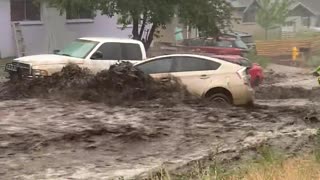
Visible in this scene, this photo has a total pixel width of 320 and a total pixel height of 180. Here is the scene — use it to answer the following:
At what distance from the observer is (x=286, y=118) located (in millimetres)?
13281

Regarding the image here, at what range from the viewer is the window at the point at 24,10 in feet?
93.3

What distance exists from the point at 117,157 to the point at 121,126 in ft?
6.97

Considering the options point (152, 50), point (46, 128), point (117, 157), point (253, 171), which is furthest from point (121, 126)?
point (152, 50)

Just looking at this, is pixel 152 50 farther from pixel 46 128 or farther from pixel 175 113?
pixel 46 128

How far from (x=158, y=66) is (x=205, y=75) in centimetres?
109

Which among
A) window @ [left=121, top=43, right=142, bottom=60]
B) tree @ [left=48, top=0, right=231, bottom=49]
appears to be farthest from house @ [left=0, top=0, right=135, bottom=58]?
window @ [left=121, top=43, right=142, bottom=60]

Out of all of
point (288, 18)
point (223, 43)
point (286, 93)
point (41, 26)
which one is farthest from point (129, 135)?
point (288, 18)

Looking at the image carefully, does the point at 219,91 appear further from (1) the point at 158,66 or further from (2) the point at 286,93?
(2) the point at 286,93

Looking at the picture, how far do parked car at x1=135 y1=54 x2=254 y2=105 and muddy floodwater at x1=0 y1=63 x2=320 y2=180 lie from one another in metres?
0.66

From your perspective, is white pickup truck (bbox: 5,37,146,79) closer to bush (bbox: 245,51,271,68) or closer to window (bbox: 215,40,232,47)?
window (bbox: 215,40,232,47)

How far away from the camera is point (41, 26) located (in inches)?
1155

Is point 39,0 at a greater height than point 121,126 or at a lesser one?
greater

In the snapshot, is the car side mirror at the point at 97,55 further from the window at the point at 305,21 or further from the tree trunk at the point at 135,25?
the window at the point at 305,21

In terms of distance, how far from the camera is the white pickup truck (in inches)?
607
